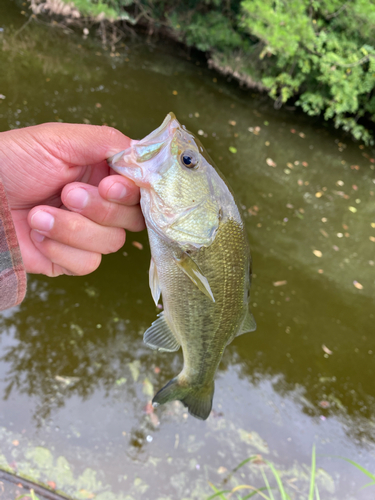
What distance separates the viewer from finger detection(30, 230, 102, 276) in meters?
1.66

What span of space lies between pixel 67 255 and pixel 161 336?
0.67 m

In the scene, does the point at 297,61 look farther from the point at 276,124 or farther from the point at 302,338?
the point at 302,338

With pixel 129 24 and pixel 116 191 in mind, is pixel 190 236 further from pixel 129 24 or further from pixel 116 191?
pixel 129 24

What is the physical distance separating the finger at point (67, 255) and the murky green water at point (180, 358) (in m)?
1.46

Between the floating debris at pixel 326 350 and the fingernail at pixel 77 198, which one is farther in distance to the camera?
the floating debris at pixel 326 350

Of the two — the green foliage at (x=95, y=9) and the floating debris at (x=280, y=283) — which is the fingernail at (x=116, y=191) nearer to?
the floating debris at (x=280, y=283)

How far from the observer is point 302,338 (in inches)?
154

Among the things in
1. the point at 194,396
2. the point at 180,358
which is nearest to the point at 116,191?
the point at 194,396

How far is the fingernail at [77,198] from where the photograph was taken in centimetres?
151

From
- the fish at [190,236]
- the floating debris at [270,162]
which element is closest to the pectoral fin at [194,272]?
the fish at [190,236]

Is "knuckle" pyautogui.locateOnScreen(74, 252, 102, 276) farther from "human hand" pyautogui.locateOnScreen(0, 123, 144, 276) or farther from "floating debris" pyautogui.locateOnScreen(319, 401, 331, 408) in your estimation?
"floating debris" pyautogui.locateOnScreen(319, 401, 331, 408)

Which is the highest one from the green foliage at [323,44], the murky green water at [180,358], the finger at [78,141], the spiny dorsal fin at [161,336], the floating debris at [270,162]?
the green foliage at [323,44]

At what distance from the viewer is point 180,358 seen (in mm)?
3230

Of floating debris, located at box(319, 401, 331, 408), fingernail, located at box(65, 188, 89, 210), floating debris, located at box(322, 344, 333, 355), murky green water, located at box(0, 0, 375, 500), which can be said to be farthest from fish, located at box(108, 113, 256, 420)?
floating debris, located at box(322, 344, 333, 355)
